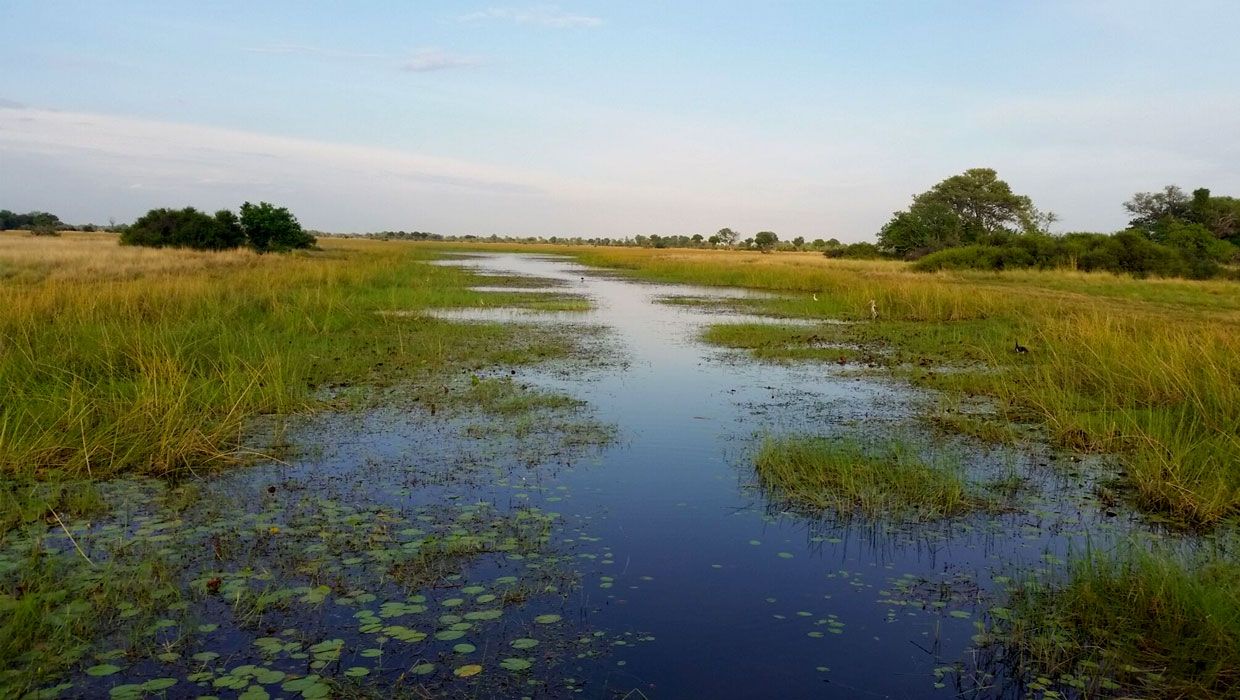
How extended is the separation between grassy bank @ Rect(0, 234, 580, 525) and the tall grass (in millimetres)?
21

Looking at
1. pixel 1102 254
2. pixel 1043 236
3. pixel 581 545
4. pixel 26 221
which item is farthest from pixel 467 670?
pixel 26 221

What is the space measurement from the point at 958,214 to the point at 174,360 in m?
55.0

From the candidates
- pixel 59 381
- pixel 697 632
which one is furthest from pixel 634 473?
pixel 59 381

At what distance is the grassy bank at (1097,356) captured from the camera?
643 cm

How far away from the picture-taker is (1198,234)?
3538 cm

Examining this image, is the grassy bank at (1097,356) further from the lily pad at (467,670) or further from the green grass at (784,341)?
the lily pad at (467,670)

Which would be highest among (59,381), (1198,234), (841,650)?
(1198,234)

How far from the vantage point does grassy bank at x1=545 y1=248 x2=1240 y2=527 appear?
6.43 m

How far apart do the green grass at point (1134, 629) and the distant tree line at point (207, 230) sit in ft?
132

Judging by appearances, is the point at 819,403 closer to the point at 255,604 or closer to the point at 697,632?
the point at 697,632

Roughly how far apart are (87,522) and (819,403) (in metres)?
7.77

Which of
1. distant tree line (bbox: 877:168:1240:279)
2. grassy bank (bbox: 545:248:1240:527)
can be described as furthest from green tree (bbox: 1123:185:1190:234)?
grassy bank (bbox: 545:248:1240:527)

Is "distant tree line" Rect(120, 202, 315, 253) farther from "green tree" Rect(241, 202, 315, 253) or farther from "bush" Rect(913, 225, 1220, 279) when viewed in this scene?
"bush" Rect(913, 225, 1220, 279)

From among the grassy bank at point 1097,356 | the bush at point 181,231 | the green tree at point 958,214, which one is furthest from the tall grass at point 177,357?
the green tree at point 958,214
